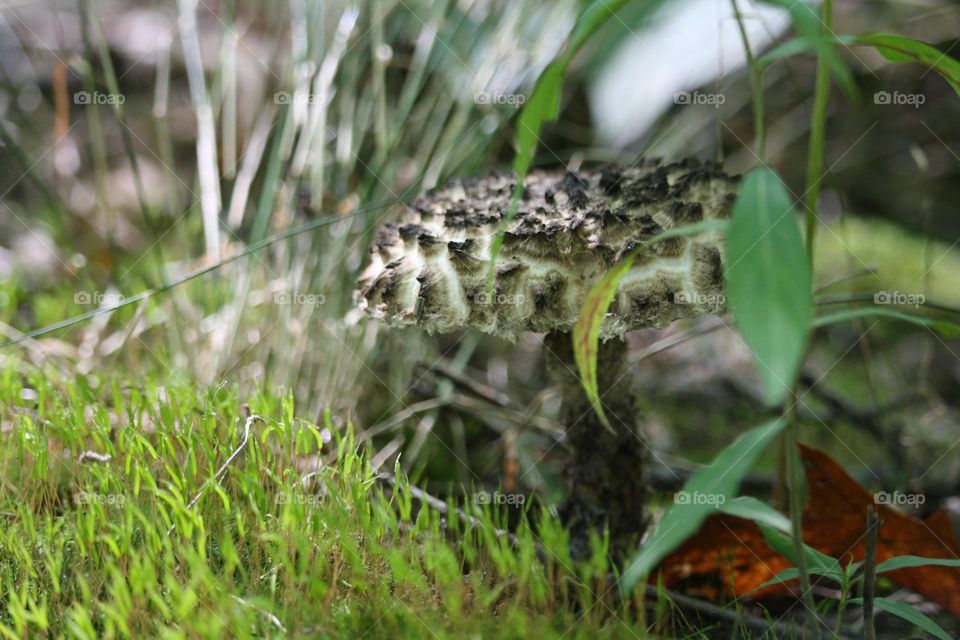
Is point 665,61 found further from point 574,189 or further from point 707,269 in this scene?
point 707,269

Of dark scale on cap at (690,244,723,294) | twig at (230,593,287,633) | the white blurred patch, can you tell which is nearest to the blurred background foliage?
the white blurred patch

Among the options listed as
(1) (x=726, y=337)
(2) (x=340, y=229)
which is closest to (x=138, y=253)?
(2) (x=340, y=229)

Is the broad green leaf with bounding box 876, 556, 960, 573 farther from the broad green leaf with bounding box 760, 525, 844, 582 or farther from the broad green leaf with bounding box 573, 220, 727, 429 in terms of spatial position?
the broad green leaf with bounding box 573, 220, 727, 429

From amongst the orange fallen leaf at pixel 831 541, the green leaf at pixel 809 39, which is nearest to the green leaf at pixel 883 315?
the green leaf at pixel 809 39

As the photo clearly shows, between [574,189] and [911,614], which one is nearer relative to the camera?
[911,614]

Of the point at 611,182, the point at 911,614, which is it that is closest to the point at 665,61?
the point at 611,182

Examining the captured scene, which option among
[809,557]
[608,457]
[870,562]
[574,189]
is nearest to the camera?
[870,562]

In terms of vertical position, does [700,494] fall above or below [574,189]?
below
